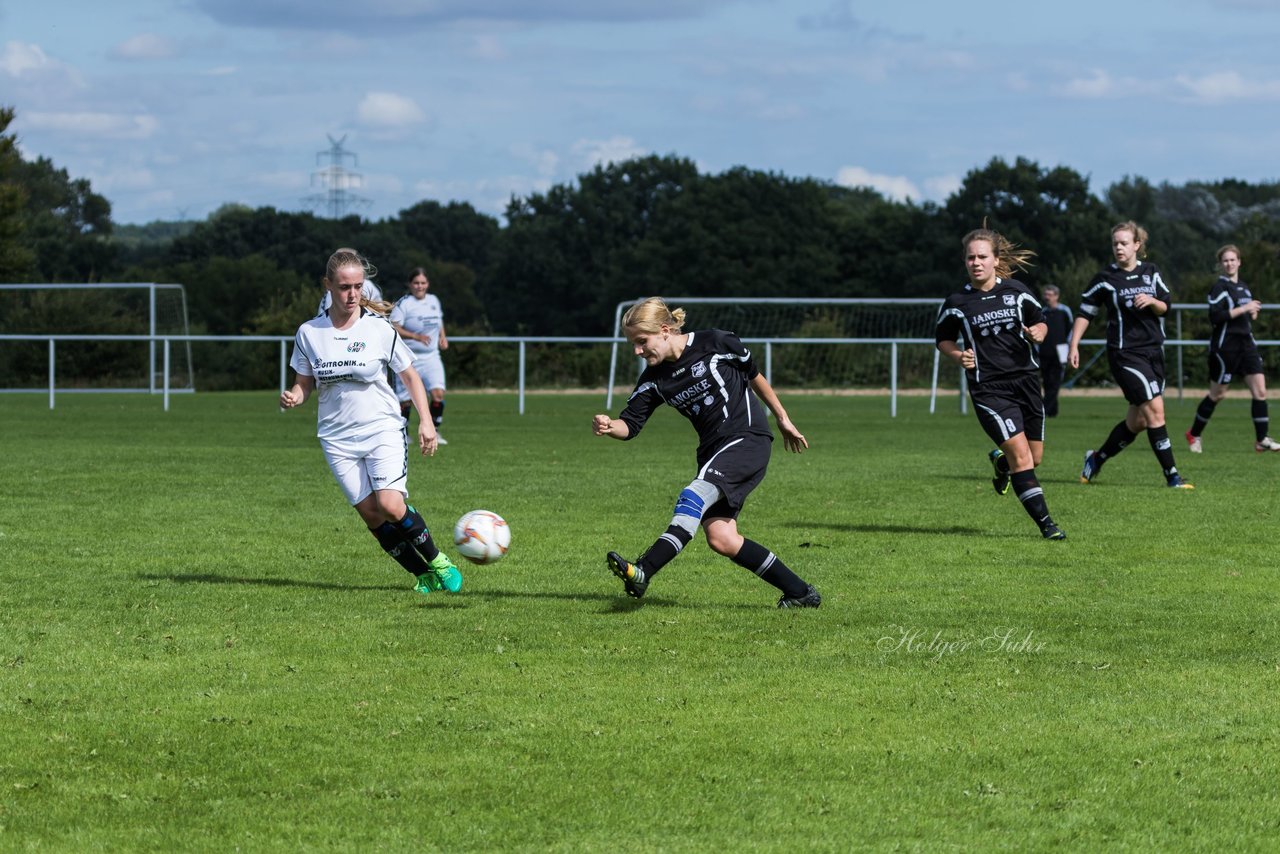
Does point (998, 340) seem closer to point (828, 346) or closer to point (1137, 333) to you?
point (1137, 333)

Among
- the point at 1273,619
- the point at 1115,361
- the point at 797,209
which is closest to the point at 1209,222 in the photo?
the point at 797,209

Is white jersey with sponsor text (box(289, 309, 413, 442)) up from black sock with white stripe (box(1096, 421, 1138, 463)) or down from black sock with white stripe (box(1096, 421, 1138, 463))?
up

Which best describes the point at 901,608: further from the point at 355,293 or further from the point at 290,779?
the point at 290,779

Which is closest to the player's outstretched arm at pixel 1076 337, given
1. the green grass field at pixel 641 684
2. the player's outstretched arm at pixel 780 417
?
the green grass field at pixel 641 684

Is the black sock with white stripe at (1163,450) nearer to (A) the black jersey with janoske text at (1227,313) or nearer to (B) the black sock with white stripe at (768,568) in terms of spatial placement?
(A) the black jersey with janoske text at (1227,313)

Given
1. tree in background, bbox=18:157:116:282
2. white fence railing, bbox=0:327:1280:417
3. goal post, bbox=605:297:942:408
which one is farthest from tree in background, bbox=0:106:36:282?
goal post, bbox=605:297:942:408

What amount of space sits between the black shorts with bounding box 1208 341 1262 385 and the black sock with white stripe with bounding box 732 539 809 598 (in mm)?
10512

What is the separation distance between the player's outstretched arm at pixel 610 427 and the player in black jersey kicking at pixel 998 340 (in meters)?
3.28

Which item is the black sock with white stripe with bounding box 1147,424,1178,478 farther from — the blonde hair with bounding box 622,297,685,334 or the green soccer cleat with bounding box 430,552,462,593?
the green soccer cleat with bounding box 430,552,462,593

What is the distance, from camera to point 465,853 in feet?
→ 12.9

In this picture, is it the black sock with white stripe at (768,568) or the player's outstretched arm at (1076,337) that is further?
the player's outstretched arm at (1076,337)

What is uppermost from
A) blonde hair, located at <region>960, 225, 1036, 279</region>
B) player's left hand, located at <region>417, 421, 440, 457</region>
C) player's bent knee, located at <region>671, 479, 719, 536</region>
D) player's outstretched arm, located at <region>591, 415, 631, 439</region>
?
blonde hair, located at <region>960, 225, 1036, 279</region>

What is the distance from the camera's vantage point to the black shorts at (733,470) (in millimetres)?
7344

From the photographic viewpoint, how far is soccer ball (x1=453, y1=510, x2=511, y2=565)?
7.82m
